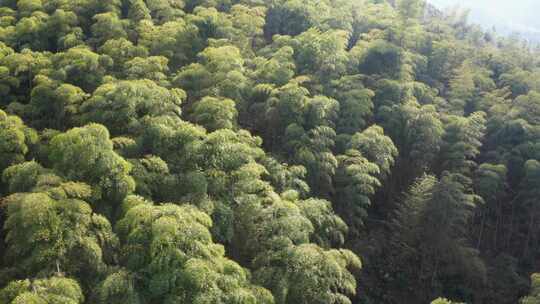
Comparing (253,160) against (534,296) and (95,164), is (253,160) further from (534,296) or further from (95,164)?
(534,296)

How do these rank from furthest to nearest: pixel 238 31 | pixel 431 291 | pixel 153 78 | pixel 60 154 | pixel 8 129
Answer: pixel 238 31
pixel 431 291
pixel 153 78
pixel 8 129
pixel 60 154

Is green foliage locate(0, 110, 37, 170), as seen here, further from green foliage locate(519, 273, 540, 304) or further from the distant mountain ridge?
the distant mountain ridge

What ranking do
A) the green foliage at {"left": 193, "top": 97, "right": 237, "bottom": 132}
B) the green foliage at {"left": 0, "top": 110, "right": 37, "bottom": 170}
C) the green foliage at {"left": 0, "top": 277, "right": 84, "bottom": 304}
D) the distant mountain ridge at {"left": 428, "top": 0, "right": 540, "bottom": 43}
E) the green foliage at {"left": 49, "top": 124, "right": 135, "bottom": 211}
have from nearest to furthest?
the green foliage at {"left": 0, "top": 277, "right": 84, "bottom": 304} < the green foliage at {"left": 49, "top": 124, "right": 135, "bottom": 211} < the green foliage at {"left": 0, "top": 110, "right": 37, "bottom": 170} < the green foliage at {"left": 193, "top": 97, "right": 237, "bottom": 132} < the distant mountain ridge at {"left": 428, "top": 0, "right": 540, "bottom": 43}

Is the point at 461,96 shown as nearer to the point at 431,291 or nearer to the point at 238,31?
the point at 431,291

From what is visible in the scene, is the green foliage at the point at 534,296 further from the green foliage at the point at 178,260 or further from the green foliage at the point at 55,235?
the green foliage at the point at 55,235

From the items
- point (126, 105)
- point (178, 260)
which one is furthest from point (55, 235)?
point (126, 105)

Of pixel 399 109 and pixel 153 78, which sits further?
pixel 399 109

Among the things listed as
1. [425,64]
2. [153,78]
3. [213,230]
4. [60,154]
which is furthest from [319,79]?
[60,154]

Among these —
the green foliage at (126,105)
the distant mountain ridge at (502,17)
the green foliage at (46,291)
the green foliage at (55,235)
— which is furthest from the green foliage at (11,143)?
the distant mountain ridge at (502,17)

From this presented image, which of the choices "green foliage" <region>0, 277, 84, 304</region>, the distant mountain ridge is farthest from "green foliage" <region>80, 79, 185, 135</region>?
the distant mountain ridge
